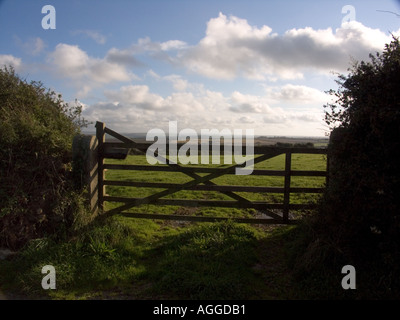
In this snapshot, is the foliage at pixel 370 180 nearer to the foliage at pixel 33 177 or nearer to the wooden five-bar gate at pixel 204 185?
the wooden five-bar gate at pixel 204 185

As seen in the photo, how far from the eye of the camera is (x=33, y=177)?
5.66m

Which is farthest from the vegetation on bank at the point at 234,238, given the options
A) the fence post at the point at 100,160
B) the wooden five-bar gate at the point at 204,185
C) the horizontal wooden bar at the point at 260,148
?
the horizontal wooden bar at the point at 260,148

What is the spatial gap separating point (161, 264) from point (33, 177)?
347 centimetres

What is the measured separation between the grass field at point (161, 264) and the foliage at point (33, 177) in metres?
0.46

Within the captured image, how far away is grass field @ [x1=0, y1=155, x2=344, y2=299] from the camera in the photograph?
385 cm

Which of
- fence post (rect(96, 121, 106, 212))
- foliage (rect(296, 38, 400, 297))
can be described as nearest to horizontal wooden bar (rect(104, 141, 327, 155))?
fence post (rect(96, 121, 106, 212))

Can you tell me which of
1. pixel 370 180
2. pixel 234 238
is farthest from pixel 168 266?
pixel 370 180

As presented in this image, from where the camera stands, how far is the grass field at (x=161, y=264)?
3.85m

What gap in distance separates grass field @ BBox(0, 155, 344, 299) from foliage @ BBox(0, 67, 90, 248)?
463mm

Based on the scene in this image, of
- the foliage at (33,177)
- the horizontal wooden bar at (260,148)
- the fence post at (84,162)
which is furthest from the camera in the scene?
the fence post at (84,162)

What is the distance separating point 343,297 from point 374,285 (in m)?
0.47

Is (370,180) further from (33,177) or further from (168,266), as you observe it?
(33,177)

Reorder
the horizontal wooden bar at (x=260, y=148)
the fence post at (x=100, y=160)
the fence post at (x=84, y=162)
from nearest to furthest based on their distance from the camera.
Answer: the horizontal wooden bar at (x=260, y=148)
the fence post at (x=84, y=162)
the fence post at (x=100, y=160)
